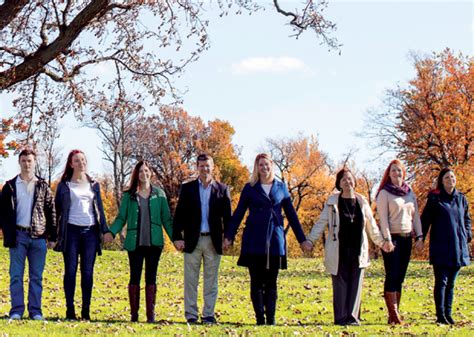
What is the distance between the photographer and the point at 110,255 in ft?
102

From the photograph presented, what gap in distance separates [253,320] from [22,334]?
5.62 metres

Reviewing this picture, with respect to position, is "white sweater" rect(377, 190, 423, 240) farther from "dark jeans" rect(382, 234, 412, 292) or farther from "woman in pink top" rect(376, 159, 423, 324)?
"dark jeans" rect(382, 234, 412, 292)

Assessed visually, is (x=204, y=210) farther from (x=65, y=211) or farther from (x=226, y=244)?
(x=65, y=211)

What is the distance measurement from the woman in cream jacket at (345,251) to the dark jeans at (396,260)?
0.48 metres

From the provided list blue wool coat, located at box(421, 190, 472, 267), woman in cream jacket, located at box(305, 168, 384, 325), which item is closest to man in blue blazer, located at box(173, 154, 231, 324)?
woman in cream jacket, located at box(305, 168, 384, 325)

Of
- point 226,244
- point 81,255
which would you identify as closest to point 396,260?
point 226,244

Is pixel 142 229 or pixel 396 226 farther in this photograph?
pixel 396 226

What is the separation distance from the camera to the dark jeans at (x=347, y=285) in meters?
10.7

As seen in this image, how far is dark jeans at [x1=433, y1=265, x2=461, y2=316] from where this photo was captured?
11359 millimetres

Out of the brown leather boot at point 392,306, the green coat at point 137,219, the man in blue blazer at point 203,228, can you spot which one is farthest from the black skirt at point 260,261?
the brown leather boot at point 392,306

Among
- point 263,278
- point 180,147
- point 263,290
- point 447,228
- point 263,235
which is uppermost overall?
point 180,147

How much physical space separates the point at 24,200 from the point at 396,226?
18.3 feet

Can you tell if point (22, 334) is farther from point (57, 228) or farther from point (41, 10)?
point (41, 10)

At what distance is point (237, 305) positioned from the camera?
668 inches
